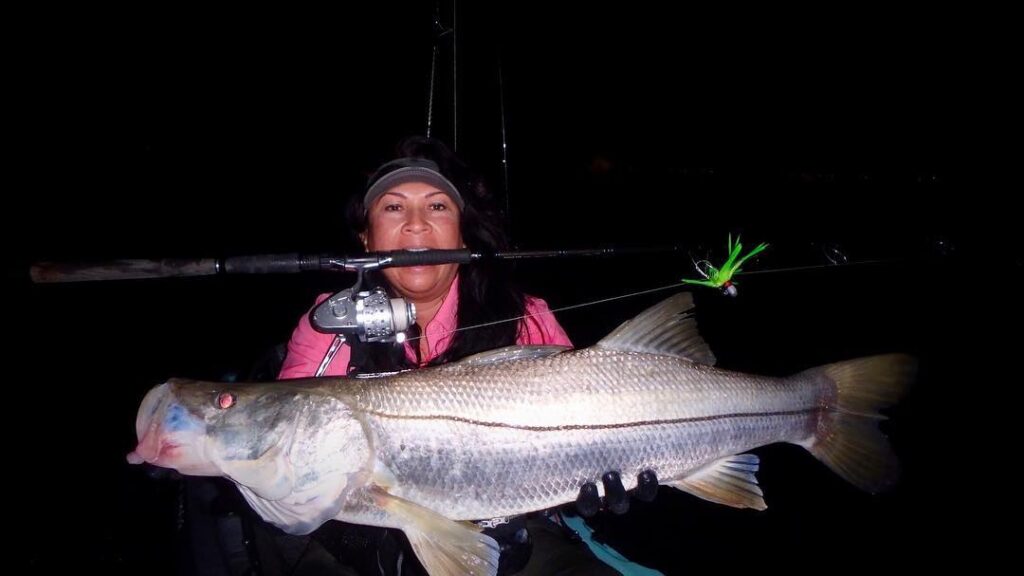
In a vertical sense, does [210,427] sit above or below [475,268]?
below

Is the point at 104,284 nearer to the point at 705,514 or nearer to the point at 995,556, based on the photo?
the point at 705,514

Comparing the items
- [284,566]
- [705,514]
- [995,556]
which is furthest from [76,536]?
[995,556]

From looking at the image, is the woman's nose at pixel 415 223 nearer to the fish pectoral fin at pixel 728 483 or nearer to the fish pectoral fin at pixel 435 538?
the fish pectoral fin at pixel 435 538

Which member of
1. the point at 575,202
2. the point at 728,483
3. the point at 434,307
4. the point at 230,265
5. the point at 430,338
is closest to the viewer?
the point at 728,483

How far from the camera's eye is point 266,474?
1.58 meters

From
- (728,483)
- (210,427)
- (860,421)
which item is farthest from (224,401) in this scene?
(860,421)

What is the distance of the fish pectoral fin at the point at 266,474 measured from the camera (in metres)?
1.56

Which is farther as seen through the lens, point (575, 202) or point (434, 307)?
point (575, 202)

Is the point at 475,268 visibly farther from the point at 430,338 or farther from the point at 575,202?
the point at 575,202

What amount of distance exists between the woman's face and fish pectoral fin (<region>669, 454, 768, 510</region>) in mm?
1839

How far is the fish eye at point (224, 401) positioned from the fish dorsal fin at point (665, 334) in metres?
1.55

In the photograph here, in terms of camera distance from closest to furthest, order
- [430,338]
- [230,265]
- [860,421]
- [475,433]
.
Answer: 1. [475,433]
2. [860,421]
3. [230,265]
4. [430,338]

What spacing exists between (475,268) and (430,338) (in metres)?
0.62

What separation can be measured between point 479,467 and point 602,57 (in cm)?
3409
